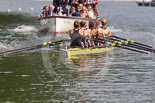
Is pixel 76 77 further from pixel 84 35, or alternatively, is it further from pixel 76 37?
pixel 84 35

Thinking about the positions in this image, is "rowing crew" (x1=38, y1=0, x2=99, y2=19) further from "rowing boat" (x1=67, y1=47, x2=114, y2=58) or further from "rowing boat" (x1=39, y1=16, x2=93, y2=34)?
"rowing boat" (x1=67, y1=47, x2=114, y2=58)

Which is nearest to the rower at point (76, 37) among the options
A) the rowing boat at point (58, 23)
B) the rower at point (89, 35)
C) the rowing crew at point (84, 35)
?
the rowing crew at point (84, 35)

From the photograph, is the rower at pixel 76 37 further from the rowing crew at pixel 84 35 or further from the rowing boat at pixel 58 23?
the rowing boat at pixel 58 23

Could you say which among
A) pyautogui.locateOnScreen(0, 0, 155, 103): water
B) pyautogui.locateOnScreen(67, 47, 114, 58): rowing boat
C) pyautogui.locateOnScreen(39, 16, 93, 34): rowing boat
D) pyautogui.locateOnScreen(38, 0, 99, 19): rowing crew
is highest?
pyautogui.locateOnScreen(38, 0, 99, 19): rowing crew

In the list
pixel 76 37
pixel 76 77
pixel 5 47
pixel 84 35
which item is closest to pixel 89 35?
pixel 84 35

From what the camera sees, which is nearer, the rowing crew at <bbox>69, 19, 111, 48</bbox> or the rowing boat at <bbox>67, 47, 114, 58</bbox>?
the rowing boat at <bbox>67, 47, 114, 58</bbox>

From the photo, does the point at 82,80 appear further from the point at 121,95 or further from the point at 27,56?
the point at 27,56

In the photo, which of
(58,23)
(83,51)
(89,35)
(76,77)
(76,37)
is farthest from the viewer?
(58,23)

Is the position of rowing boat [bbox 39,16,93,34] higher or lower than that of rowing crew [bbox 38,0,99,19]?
lower


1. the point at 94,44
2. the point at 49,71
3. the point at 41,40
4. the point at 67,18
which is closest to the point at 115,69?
the point at 49,71

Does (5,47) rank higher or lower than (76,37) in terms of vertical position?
lower

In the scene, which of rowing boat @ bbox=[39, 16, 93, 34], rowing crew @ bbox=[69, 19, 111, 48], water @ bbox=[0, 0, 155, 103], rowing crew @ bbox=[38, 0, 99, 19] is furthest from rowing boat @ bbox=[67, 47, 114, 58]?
rowing crew @ bbox=[38, 0, 99, 19]

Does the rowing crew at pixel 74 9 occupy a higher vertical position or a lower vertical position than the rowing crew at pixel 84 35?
higher

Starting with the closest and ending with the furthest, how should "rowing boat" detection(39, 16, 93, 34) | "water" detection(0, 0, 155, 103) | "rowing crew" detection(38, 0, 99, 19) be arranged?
"water" detection(0, 0, 155, 103), "rowing boat" detection(39, 16, 93, 34), "rowing crew" detection(38, 0, 99, 19)
